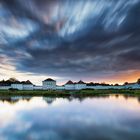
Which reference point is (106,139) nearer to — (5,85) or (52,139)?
(52,139)

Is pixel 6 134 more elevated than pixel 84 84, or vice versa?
pixel 84 84

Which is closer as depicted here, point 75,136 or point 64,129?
point 75,136

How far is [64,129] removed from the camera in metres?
11.0

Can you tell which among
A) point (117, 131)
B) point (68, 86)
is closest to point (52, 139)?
point (117, 131)

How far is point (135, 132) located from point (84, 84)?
10166 cm

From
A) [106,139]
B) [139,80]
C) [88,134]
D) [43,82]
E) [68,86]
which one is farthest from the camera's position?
[139,80]

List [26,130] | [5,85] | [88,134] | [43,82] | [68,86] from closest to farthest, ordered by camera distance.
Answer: [88,134], [26,130], [5,85], [43,82], [68,86]

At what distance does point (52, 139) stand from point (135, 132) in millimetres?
4447

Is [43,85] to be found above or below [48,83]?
below

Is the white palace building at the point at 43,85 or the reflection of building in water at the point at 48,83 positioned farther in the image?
the reflection of building in water at the point at 48,83

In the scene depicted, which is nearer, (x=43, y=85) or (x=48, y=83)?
(x=48, y=83)

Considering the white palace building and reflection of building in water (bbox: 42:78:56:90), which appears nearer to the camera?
the white palace building

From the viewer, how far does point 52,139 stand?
8930mm

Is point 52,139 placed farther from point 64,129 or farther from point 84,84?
point 84,84
